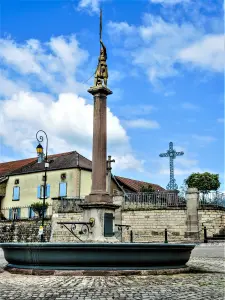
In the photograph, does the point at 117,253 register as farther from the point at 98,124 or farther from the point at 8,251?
the point at 98,124

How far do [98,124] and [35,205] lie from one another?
24188 millimetres

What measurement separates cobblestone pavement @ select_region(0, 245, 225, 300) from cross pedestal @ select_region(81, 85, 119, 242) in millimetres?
3456

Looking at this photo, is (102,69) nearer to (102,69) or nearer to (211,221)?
Answer: (102,69)

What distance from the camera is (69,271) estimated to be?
24.1ft

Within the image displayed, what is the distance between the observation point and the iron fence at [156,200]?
22.8m

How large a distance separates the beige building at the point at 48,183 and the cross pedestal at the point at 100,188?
24913 mm

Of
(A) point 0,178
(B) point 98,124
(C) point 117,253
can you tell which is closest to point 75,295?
(C) point 117,253

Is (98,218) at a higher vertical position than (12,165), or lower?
lower

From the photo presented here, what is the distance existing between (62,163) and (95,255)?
31.6 meters

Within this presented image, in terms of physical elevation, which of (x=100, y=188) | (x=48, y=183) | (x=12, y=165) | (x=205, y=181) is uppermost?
(x=12, y=165)

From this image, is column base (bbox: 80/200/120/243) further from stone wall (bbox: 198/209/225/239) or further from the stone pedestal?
stone wall (bbox: 198/209/225/239)

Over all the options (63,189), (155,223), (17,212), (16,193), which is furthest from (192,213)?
(16,193)

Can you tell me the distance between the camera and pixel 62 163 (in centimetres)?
3856

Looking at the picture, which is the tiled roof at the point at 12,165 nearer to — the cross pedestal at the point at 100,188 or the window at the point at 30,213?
the window at the point at 30,213
